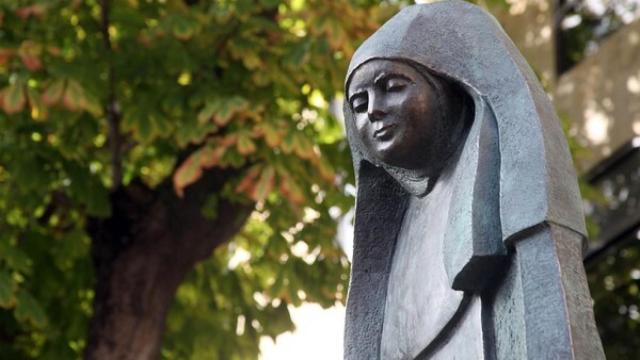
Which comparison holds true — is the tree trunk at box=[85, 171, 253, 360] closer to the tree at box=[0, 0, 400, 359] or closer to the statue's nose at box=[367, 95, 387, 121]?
the tree at box=[0, 0, 400, 359]

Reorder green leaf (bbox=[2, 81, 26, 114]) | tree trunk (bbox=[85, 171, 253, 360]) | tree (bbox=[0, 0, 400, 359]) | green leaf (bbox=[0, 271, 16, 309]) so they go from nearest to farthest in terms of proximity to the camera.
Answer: green leaf (bbox=[0, 271, 16, 309]) < green leaf (bbox=[2, 81, 26, 114]) < tree (bbox=[0, 0, 400, 359]) < tree trunk (bbox=[85, 171, 253, 360])

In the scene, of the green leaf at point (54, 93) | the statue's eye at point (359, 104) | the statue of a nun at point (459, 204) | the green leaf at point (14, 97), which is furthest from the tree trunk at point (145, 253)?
the statue's eye at point (359, 104)

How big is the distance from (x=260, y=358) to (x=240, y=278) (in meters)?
0.59

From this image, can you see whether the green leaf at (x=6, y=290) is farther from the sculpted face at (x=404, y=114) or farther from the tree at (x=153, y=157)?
the sculpted face at (x=404, y=114)

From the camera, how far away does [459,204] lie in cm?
348

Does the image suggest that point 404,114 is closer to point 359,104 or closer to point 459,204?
point 359,104

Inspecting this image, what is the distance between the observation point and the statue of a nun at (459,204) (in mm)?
3254

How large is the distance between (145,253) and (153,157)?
1097 millimetres

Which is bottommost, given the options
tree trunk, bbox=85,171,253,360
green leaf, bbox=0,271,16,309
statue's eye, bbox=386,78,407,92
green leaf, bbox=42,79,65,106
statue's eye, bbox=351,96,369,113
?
tree trunk, bbox=85,171,253,360

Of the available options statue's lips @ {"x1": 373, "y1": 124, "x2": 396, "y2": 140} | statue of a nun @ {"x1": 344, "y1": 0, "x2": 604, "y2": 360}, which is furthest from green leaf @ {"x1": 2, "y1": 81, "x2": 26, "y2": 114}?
statue's lips @ {"x1": 373, "y1": 124, "x2": 396, "y2": 140}

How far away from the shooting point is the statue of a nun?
325 centimetres

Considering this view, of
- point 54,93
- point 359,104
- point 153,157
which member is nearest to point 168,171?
point 153,157

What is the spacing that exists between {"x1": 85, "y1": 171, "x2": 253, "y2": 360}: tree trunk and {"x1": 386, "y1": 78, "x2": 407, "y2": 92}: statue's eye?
482cm

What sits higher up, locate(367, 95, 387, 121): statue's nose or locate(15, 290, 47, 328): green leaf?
locate(367, 95, 387, 121): statue's nose
